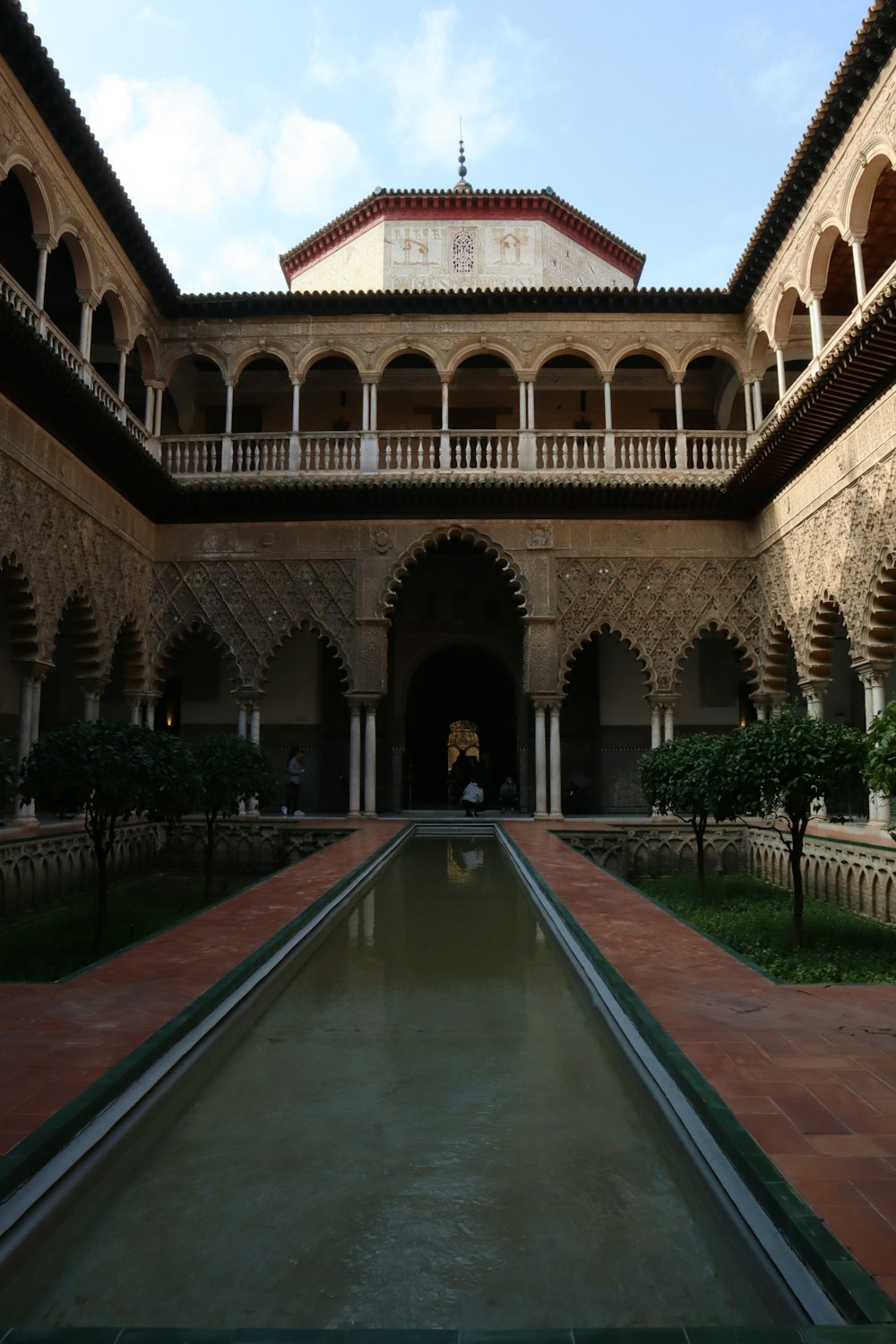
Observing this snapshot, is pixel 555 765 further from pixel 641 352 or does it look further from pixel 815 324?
pixel 815 324

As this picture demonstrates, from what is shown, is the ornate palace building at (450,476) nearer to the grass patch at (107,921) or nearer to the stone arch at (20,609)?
the stone arch at (20,609)

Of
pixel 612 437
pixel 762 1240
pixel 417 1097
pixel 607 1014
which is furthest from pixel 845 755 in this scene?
pixel 612 437

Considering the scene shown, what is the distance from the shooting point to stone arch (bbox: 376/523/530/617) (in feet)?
44.4

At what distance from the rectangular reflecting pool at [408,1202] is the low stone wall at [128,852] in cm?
563

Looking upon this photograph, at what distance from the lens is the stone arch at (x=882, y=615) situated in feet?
29.7

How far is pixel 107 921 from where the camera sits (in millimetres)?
7516

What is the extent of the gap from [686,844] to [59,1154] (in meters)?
10.2

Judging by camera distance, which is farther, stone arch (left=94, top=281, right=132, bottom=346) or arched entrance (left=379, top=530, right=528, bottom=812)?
arched entrance (left=379, top=530, right=528, bottom=812)

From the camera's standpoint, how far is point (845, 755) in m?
6.02

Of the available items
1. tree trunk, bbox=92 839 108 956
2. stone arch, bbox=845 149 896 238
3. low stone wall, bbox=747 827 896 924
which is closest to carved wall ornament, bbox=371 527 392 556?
low stone wall, bbox=747 827 896 924

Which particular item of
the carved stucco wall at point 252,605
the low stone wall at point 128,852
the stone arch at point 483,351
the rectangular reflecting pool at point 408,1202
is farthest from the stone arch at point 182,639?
the rectangular reflecting pool at point 408,1202

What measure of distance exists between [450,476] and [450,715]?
527cm

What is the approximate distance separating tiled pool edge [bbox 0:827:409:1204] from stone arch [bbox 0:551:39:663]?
6785 mm

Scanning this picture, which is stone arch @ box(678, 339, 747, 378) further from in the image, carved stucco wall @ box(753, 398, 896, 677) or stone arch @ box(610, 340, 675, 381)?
carved stucco wall @ box(753, 398, 896, 677)
